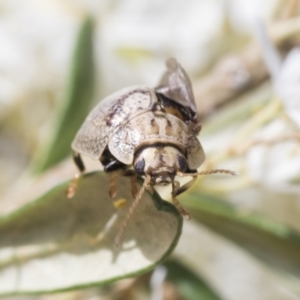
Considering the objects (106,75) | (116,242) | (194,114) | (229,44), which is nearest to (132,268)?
(116,242)

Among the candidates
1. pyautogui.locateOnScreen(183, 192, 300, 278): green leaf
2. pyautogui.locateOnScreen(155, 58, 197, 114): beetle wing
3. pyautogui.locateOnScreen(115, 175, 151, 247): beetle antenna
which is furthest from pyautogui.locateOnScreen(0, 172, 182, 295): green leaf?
pyautogui.locateOnScreen(183, 192, 300, 278): green leaf

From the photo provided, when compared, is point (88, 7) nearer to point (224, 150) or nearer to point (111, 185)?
point (224, 150)

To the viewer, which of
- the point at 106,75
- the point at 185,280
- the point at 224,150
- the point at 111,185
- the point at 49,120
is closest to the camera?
the point at 111,185

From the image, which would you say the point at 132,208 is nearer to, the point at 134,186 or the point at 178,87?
the point at 134,186

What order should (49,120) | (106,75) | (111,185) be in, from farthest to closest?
(49,120)
(106,75)
(111,185)

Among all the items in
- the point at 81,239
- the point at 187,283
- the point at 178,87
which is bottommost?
the point at 187,283

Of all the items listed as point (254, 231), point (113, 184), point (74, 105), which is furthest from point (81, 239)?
point (74, 105)
